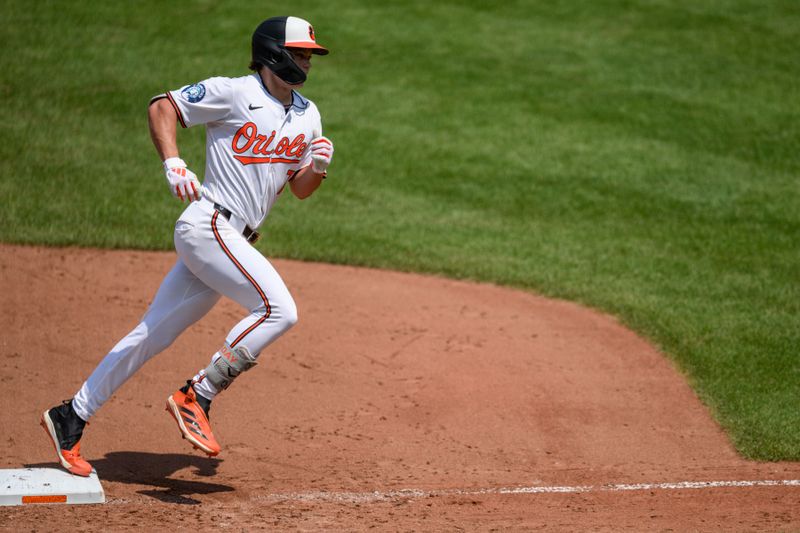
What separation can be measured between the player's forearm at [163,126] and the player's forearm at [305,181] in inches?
33.1

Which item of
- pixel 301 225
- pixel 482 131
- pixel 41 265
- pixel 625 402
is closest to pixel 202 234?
pixel 625 402

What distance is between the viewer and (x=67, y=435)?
17.9 ft

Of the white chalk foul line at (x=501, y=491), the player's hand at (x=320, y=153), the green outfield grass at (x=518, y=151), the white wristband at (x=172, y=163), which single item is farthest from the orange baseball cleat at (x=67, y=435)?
the green outfield grass at (x=518, y=151)

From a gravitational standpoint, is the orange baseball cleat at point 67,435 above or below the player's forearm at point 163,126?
below

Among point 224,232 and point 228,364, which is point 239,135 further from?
point 228,364

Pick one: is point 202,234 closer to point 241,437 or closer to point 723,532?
point 241,437

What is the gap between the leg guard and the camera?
5.32m

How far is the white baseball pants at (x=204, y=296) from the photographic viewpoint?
530 cm

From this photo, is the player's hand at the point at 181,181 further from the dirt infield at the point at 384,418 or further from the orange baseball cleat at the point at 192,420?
the dirt infield at the point at 384,418

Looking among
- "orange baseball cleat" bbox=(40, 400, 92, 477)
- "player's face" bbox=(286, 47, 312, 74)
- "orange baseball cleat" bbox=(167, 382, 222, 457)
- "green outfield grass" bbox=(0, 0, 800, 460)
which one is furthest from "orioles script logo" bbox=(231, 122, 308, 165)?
"green outfield grass" bbox=(0, 0, 800, 460)

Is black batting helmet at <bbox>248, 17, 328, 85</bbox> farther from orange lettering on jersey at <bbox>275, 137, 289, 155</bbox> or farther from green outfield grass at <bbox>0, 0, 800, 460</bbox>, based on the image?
green outfield grass at <bbox>0, 0, 800, 460</bbox>

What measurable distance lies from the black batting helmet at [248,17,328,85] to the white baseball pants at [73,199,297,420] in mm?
812

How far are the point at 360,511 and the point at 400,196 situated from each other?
6676 millimetres

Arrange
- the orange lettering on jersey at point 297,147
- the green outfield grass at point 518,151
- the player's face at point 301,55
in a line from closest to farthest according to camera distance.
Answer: the player's face at point 301,55
the orange lettering on jersey at point 297,147
the green outfield grass at point 518,151
